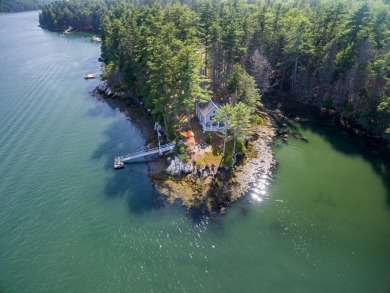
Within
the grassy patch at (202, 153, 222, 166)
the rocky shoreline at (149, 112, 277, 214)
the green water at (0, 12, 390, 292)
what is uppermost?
the grassy patch at (202, 153, 222, 166)

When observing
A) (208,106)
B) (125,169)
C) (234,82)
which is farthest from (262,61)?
(125,169)

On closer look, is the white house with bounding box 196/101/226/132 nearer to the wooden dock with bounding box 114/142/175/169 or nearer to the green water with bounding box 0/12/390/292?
the wooden dock with bounding box 114/142/175/169

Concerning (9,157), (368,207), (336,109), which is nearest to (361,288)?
(368,207)

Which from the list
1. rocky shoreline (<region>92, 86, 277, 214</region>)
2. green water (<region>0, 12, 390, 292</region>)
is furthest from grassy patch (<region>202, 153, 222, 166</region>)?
green water (<region>0, 12, 390, 292</region>)

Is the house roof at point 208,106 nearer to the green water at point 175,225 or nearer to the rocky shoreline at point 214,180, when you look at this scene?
the rocky shoreline at point 214,180

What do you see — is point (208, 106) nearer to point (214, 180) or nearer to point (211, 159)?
point (211, 159)

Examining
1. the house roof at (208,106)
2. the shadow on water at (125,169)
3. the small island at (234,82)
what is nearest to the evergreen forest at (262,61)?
the small island at (234,82)
